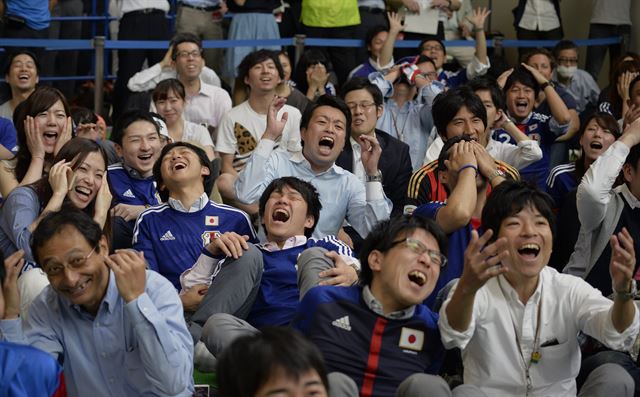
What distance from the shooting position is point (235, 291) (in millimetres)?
4254

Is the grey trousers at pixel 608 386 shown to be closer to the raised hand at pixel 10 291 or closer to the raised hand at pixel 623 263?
the raised hand at pixel 623 263

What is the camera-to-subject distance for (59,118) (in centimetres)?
548

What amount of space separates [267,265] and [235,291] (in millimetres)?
248

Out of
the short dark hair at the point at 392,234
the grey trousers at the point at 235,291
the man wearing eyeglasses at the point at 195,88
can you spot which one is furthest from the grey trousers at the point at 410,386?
the man wearing eyeglasses at the point at 195,88

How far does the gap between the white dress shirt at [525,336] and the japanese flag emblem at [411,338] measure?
15 cm

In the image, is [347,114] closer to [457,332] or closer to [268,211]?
[268,211]

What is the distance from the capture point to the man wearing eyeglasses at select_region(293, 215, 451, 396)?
3498 mm

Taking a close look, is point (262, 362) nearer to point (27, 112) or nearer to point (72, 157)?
point (72, 157)

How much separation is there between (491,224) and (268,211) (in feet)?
3.45

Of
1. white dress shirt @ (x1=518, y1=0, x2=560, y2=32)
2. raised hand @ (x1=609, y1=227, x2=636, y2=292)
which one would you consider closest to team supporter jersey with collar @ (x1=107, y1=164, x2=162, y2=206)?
raised hand @ (x1=609, y1=227, x2=636, y2=292)

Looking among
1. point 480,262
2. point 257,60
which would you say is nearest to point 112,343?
point 480,262

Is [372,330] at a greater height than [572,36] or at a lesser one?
lesser

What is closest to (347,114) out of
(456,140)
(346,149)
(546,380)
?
(346,149)

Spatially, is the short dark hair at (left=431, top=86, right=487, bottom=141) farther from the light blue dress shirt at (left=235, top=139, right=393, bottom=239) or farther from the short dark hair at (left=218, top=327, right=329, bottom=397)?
the short dark hair at (left=218, top=327, right=329, bottom=397)
